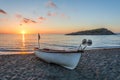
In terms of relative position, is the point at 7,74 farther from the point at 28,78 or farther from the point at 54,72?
the point at 54,72

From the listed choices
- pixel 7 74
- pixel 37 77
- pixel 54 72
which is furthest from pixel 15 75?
pixel 54 72

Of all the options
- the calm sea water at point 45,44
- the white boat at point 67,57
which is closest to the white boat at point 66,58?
the white boat at point 67,57

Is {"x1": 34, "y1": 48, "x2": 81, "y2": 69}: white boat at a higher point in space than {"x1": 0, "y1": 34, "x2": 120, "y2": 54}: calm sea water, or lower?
higher

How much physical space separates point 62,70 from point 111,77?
383 centimetres

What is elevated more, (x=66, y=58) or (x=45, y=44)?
(x=66, y=58)

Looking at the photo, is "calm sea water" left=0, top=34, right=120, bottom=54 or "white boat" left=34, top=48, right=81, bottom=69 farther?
"calm sea water" left=0, top=34, right=120, bottom=54

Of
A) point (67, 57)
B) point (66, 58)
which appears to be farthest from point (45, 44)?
point (67, 57)

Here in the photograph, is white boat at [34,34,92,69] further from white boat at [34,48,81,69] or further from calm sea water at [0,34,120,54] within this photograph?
calm sea water at [0,34,120,54]

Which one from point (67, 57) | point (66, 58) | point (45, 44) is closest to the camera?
point (67, 57)

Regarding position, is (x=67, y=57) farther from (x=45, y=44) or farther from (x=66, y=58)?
(x=45, y=44)

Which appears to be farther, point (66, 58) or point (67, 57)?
point (66, 58)

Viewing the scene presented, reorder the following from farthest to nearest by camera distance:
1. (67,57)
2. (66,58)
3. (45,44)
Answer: (45,44) → (66,58) → (67,57)

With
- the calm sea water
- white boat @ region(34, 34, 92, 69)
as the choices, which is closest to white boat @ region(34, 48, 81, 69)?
white boat @ region(34, 34, 92, 69)

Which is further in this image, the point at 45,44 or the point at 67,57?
the point at 45,44
